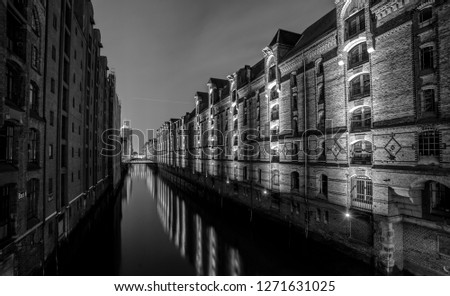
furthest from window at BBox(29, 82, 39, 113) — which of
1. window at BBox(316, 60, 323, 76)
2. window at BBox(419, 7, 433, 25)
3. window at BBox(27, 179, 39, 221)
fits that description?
window at BBox(419, 7, 433, 25)

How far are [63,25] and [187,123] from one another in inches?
1566

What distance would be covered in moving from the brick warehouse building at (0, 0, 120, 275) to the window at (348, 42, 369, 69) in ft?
59.4

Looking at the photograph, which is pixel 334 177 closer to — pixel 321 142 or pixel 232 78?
pixel 321 142

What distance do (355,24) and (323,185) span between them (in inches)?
445

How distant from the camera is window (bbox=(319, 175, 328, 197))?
56.4 ft

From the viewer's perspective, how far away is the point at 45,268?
13.1 meters

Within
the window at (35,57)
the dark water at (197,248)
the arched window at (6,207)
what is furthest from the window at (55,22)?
the dark water at (197,248)

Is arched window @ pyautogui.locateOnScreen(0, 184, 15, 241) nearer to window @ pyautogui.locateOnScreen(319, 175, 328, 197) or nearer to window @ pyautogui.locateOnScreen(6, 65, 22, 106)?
window @ pyautogui.locateOnScreen(6, 65, 22, 106)

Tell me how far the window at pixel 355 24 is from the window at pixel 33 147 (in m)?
20.0

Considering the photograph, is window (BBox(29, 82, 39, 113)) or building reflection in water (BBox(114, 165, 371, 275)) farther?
building reflection in water (BBox(114, 165, 371, 275))

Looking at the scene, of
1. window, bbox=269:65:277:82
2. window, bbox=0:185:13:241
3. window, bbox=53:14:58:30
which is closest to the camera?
window, bbox=0:185:13:241

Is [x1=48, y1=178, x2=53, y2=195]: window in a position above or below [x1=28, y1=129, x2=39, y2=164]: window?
below

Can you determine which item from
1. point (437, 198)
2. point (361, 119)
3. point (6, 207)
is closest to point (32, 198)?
point (6, 207)

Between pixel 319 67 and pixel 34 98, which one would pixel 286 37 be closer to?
pixel 319 67
